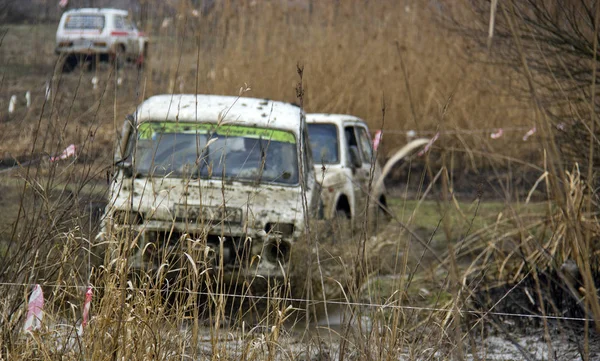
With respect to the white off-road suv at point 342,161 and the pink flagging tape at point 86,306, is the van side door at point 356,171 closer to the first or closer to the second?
the white off-road suv at point 342,161

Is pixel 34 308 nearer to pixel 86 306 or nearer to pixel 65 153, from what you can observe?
pixel 86 306

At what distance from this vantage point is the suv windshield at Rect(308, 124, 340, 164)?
9227 millimetres

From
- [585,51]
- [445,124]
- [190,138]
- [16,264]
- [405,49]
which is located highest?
[585,51]

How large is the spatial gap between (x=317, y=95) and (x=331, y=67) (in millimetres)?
531

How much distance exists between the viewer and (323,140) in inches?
370

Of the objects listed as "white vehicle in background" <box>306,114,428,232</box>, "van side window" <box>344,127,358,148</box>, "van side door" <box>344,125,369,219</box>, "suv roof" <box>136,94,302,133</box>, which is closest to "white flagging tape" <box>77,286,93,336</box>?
"suv roof" <box>136,94,302,133</box>

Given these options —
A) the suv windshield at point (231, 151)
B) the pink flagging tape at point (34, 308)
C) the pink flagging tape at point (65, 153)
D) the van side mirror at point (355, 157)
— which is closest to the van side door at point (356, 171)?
the van side mirror at point (355, 157)

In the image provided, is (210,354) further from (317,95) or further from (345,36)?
(345,36)

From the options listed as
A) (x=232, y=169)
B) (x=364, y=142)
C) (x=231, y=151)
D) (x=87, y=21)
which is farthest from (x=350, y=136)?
(x=87, y=21)

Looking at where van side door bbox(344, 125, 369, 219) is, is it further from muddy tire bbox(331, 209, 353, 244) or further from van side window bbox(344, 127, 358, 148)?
muddy tire bbox(331, 209, 353, 244)

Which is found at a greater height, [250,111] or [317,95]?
[250,111]

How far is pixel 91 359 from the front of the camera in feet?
10.7

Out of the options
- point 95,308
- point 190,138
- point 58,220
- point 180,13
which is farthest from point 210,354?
point 180,13

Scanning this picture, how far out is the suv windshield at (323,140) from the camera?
9.23 meters
